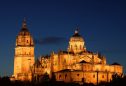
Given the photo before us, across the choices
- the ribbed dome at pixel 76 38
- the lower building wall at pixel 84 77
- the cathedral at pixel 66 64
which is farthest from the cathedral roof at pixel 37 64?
the ribbed dome at pixel 76 38

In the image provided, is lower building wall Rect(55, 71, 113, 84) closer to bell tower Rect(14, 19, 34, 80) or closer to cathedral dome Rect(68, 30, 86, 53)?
cathedral dome Rect(68, 30, 86, 53)

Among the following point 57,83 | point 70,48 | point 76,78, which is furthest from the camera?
point 70,48

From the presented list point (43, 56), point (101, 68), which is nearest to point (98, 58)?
point (101, 68)

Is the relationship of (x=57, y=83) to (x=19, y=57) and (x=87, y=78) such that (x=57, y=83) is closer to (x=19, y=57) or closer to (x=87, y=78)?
(x=87, y=78)

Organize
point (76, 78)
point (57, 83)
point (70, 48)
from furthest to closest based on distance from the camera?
point (70, 48) → point (76, 78) → point (57, 83)

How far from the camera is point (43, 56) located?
144875mm

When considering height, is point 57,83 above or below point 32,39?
below

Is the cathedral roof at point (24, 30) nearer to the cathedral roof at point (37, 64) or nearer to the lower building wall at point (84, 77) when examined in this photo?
the cathedral roof at point (37, 64)

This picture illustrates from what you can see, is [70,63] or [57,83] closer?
[57,83]

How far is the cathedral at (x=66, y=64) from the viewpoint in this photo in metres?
134

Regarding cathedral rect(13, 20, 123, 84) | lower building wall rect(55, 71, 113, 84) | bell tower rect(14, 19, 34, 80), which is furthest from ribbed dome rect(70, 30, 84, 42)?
lower building wall rect(55, 71, 113, 84)

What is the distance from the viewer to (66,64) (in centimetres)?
13838

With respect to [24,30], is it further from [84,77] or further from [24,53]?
[84,77]

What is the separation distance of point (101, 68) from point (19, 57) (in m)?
19.2
